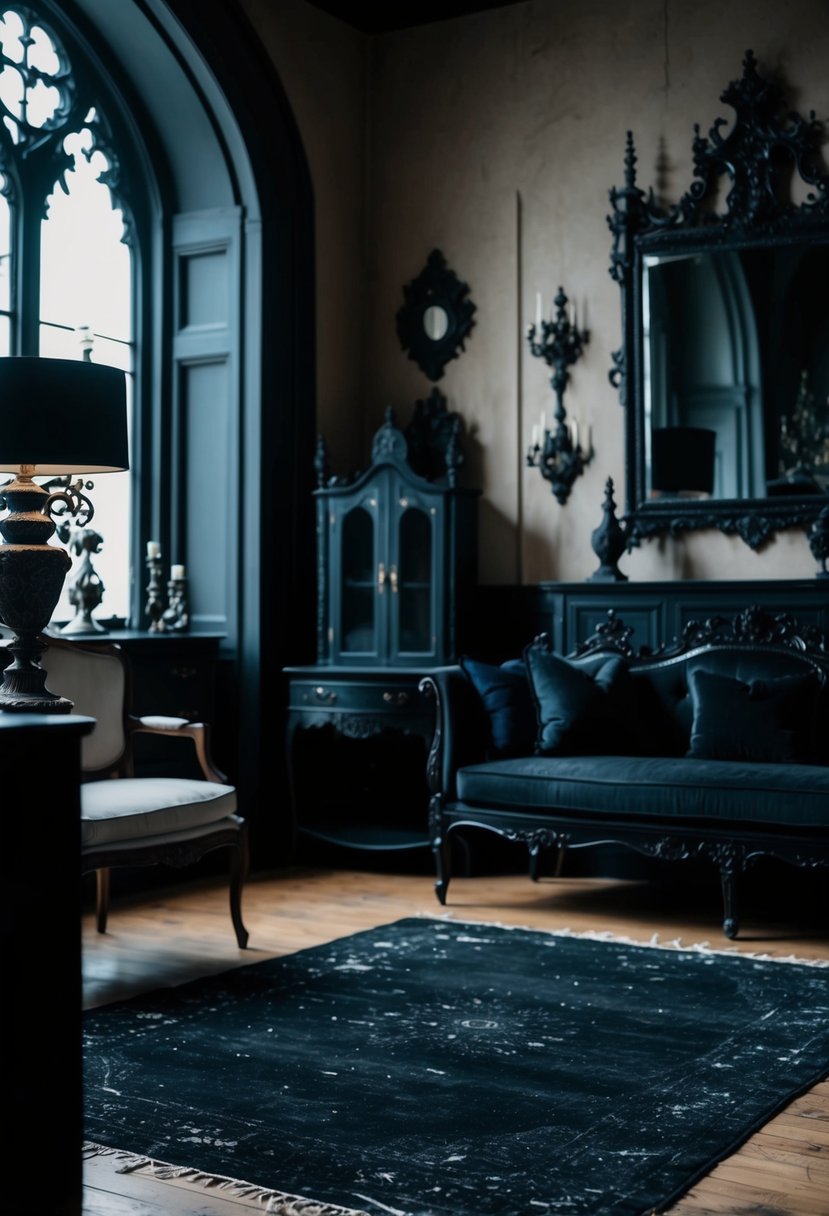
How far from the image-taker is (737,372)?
5.62 metres

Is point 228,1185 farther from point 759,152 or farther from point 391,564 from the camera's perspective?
point 759,152

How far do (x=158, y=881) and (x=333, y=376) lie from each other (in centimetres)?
238

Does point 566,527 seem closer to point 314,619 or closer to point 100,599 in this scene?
point 314,619

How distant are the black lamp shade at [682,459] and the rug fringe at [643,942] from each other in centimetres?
192

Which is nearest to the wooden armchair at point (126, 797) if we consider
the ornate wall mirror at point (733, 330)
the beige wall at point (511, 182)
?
the beige wall at point (511, 182)

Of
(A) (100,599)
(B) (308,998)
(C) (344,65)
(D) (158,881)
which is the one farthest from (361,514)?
(B) (308,998)

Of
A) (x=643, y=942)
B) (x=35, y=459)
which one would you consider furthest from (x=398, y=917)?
(x=35, y=459)

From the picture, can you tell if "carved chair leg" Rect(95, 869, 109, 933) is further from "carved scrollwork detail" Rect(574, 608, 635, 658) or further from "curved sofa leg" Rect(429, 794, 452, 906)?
"carved scrollwork detail" Rect(574, 608, 635, 658)

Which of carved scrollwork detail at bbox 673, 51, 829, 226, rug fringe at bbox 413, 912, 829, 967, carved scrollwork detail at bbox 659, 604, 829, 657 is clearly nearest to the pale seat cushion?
rug fringe at bbox 413, 912, 829, 967

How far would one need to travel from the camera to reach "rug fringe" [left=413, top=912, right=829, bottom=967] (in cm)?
433

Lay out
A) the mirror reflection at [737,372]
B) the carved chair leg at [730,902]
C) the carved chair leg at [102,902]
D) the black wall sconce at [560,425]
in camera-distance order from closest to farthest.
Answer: the carved chair leg at [730,902] → the carved chair leg at [102,902] → the mirror reflection at [737,372] → the black wall sconce at [560,425]

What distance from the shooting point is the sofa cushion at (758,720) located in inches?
194

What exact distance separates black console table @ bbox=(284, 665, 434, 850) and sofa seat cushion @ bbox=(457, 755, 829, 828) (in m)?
0.61

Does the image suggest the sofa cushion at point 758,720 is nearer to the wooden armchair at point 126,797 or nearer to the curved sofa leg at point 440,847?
the curved sofa leg at point 440,847
